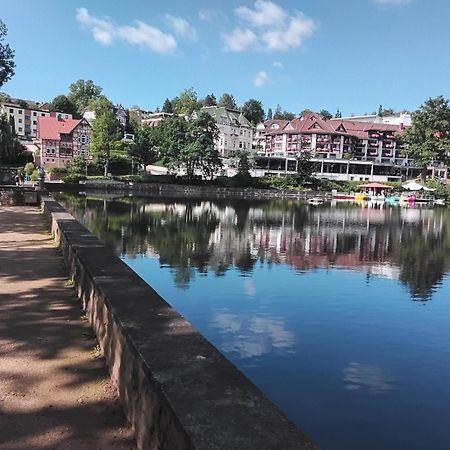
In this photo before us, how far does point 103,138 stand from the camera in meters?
73.1

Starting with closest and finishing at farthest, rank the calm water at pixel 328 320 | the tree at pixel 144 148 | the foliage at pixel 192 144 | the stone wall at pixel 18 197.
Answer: the calm water at pixel 328 320 < the stone wall at pixel 18 197 < the foliage at pixel 192 144 < the tree at pixel 144 148

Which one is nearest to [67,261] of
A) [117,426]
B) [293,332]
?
[293,332]

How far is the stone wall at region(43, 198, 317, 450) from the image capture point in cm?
251

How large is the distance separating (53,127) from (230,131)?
→ 124 feet

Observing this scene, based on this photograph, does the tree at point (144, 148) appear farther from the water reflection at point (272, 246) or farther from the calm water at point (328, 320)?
the calm water at point (328, 320)

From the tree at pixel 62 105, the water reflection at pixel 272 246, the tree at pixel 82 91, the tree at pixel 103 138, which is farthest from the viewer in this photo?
the tree at pixel 82 91

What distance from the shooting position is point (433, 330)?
9734mm

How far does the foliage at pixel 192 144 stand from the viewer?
69.6 m

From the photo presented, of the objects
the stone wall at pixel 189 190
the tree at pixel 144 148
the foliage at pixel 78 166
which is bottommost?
the stone wall at pixel 189 190

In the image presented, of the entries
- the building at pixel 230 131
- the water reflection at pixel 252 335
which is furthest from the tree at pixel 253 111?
the water reflection at pixel 252 335

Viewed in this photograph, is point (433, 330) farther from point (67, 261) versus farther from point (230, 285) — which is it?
point (67, 261)

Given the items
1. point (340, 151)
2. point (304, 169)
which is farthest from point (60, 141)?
point (340, 151)

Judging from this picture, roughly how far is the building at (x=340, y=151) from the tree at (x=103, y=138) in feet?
95.5

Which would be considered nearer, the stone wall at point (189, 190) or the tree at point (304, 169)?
the stone wall at point (189, 190)
